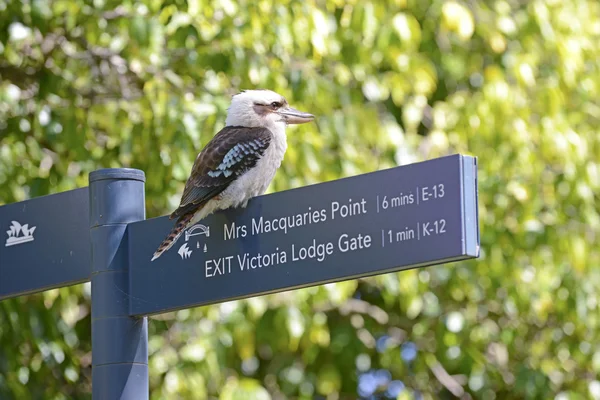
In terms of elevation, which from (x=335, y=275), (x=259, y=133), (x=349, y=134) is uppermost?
(x=349, y=134)

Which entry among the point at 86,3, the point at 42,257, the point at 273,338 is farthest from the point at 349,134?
the point at 42,257

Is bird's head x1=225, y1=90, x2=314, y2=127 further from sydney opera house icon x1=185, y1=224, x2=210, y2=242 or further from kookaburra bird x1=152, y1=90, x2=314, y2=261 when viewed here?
sydney opera house icon x1=185, y1=224, x2=210, y2=242

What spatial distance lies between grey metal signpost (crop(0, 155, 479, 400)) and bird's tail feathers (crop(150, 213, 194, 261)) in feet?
0.07

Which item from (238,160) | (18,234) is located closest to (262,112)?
(238,160)

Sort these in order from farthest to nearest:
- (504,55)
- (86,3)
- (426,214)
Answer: (504,55), (86,3), (426,214)

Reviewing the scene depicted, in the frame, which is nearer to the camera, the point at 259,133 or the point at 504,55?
the point at 259,133

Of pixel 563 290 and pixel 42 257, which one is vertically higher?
pixel 563 290

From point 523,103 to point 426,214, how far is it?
3.84m

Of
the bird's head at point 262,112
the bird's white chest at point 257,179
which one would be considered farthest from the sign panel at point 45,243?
the bird's head at point 262,112

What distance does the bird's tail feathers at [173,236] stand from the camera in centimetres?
Answer: 288

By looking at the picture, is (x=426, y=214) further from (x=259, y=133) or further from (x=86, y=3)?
(x=86, y=3)

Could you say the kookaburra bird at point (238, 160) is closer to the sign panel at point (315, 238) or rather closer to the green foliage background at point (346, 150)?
the sign panel at point (315, 238)

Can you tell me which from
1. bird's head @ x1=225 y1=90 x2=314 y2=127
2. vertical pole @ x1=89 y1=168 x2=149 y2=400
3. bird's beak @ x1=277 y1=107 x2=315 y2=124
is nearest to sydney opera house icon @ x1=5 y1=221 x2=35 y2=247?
vertical pole @ x1=89 y1=168 x2=149 y2=400

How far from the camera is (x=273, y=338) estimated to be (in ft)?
18.1
